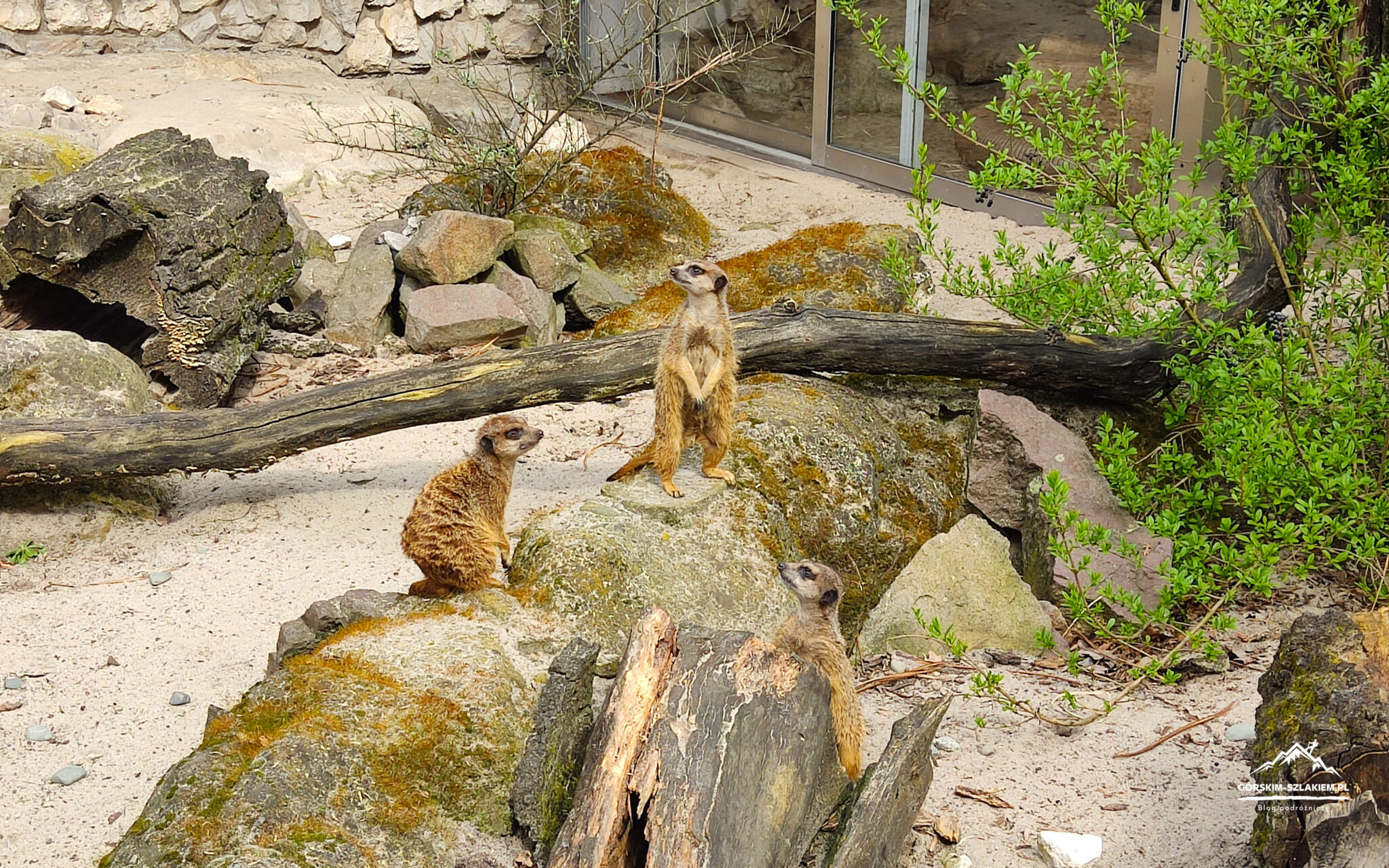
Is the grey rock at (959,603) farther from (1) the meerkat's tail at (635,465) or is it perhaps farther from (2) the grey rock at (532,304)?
(2) the grey rock at (532,304)

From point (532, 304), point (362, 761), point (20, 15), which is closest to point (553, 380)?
point (532, 304)

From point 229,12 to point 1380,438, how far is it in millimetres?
9142

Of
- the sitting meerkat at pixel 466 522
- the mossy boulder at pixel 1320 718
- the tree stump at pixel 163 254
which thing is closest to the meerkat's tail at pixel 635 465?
the sitting meerkat at pixel 466 522

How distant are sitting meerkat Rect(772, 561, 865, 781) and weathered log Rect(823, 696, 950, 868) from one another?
19cm

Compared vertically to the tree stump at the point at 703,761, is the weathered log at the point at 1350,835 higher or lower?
higher

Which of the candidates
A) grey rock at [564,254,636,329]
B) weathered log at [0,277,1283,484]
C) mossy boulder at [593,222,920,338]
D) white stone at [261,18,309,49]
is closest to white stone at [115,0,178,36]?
white stone at [261,18,309,49]

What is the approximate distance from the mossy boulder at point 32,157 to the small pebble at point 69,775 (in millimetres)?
4507

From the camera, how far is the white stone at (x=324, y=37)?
998 cm

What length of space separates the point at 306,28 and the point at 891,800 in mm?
9338

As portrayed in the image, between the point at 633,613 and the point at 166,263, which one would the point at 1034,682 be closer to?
the point at 633,613

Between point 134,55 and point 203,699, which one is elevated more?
point 134,55

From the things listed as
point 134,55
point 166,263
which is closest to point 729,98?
point 134,55

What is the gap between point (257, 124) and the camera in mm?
8023

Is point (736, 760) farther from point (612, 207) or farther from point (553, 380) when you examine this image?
point (612, 207)
